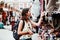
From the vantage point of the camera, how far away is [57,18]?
128cm

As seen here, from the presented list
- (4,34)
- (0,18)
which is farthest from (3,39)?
(0,18)

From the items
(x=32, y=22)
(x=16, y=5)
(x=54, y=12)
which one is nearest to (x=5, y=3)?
(x=16, y=5)

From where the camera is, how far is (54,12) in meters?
1.26

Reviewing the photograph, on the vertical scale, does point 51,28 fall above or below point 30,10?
below

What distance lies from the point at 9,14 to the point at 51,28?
410mm

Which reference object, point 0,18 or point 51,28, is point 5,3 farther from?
point 51,28

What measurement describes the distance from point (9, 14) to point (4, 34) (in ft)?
0.63

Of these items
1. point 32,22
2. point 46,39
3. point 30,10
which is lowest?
point 46,39

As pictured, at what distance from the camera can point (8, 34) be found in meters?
1.28

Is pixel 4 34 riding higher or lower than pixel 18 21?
lower

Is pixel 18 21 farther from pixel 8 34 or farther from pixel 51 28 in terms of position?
pixel 51 28

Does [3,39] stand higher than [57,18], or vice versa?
[57,18]

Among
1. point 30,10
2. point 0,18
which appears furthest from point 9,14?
point 30,10

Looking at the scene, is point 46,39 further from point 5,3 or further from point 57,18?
point 5,3
